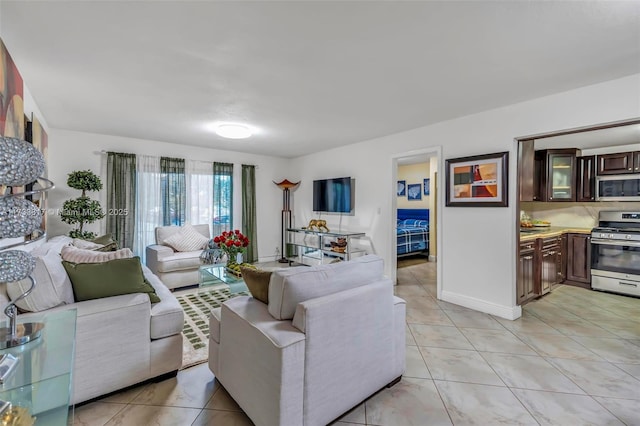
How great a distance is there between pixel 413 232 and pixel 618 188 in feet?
10.6

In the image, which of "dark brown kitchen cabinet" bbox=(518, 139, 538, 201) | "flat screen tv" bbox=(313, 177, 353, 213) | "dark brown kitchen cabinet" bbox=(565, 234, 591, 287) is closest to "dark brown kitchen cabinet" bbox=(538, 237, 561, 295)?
"dark brown kitchen cabinet" bbox=(565, 234, 591, 287)

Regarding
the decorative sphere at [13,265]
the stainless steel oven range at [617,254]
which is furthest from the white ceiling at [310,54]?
the stainless steel oven range at [617,254]

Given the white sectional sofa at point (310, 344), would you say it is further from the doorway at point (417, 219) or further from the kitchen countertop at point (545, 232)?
the doorway at point (417, 219)

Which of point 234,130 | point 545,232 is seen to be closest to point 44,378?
point 234,130

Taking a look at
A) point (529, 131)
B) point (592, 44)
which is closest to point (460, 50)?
point (592, 44)

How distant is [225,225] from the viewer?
5793mm

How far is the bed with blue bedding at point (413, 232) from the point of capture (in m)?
6.17

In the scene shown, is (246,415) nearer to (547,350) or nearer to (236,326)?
(236,326)

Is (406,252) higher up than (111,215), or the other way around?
(111,215)

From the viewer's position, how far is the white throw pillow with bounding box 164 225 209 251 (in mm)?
4625

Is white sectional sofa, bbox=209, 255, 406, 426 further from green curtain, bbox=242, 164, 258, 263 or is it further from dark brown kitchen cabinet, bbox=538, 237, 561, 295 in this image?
green curtain, bbox=242, 164, 258, 263

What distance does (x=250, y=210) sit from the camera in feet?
19.9

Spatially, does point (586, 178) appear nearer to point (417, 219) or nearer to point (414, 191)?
point (417, 219)

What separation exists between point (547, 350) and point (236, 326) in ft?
8.63
